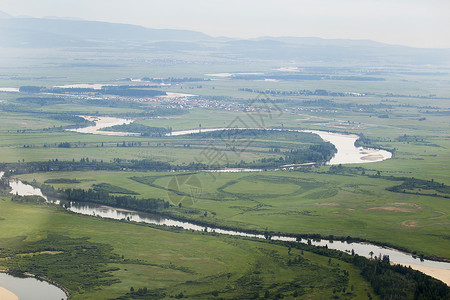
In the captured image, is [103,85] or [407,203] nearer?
[407,203]

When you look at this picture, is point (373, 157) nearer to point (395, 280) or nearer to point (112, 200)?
point (112, 200)

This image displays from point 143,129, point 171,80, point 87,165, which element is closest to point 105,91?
point 171,80

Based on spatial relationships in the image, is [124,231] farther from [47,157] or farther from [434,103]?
[434,103]

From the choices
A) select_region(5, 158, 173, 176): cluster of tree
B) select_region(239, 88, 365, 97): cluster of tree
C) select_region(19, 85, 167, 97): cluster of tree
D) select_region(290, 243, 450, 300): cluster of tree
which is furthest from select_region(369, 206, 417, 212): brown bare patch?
select_region(239, 88, 365, 97): cluster of tree

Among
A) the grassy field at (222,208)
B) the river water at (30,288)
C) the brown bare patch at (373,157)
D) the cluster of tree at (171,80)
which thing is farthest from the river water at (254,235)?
the cluster of tree at (171,80)

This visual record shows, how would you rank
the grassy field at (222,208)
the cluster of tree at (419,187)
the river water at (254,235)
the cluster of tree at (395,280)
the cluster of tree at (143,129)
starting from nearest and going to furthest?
the cluster of tree at (395,280)
the grassy field at (222,208)
the river water at (254,235)
the cluster of tree at (419,187)
the cluster of tree at (143,129)

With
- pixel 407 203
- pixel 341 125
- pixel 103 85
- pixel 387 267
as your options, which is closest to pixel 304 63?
pixel 103 85

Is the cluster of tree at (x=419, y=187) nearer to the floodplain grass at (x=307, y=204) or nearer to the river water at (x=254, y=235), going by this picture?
the floodplain grass at (x=307, y=204)

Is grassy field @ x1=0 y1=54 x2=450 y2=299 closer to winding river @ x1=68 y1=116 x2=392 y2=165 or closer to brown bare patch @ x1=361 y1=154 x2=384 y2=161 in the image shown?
brown bare patch @ x1=361 y1=154 x2=384 y2=161
